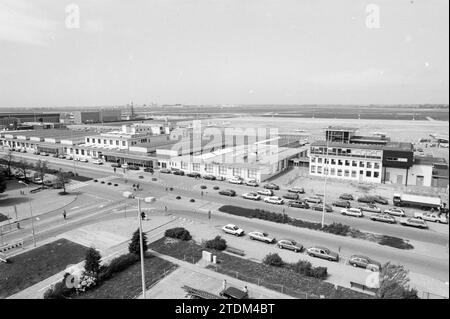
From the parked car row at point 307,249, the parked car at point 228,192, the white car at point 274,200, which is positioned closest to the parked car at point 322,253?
the parked car row at point 307,249

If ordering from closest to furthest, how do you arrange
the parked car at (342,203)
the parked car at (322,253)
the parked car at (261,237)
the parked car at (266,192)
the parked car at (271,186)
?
the parked car at (322,253) → the parked car at (261,237) → the parked car at (342,203) → the parked car at (266,192) → the parked car at (271,186)

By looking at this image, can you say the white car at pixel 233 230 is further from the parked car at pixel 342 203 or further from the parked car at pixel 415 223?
the parked car at pixel 415 223

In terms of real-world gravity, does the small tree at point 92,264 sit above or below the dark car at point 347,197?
above

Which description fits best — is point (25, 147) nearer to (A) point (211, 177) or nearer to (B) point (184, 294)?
(A) point (211, 177)

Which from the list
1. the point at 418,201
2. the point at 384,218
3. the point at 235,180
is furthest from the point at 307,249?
the point at 235,180

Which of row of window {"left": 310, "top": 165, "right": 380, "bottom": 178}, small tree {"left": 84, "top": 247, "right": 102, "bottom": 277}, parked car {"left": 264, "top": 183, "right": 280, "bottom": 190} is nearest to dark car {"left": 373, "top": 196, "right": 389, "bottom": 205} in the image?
row of window {"left": 310, "top": 165, "right": 380, "bottom": 178}

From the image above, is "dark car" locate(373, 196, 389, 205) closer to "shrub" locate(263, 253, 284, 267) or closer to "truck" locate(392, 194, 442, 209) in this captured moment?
"truck" locate(392, 194, 442, 209)
